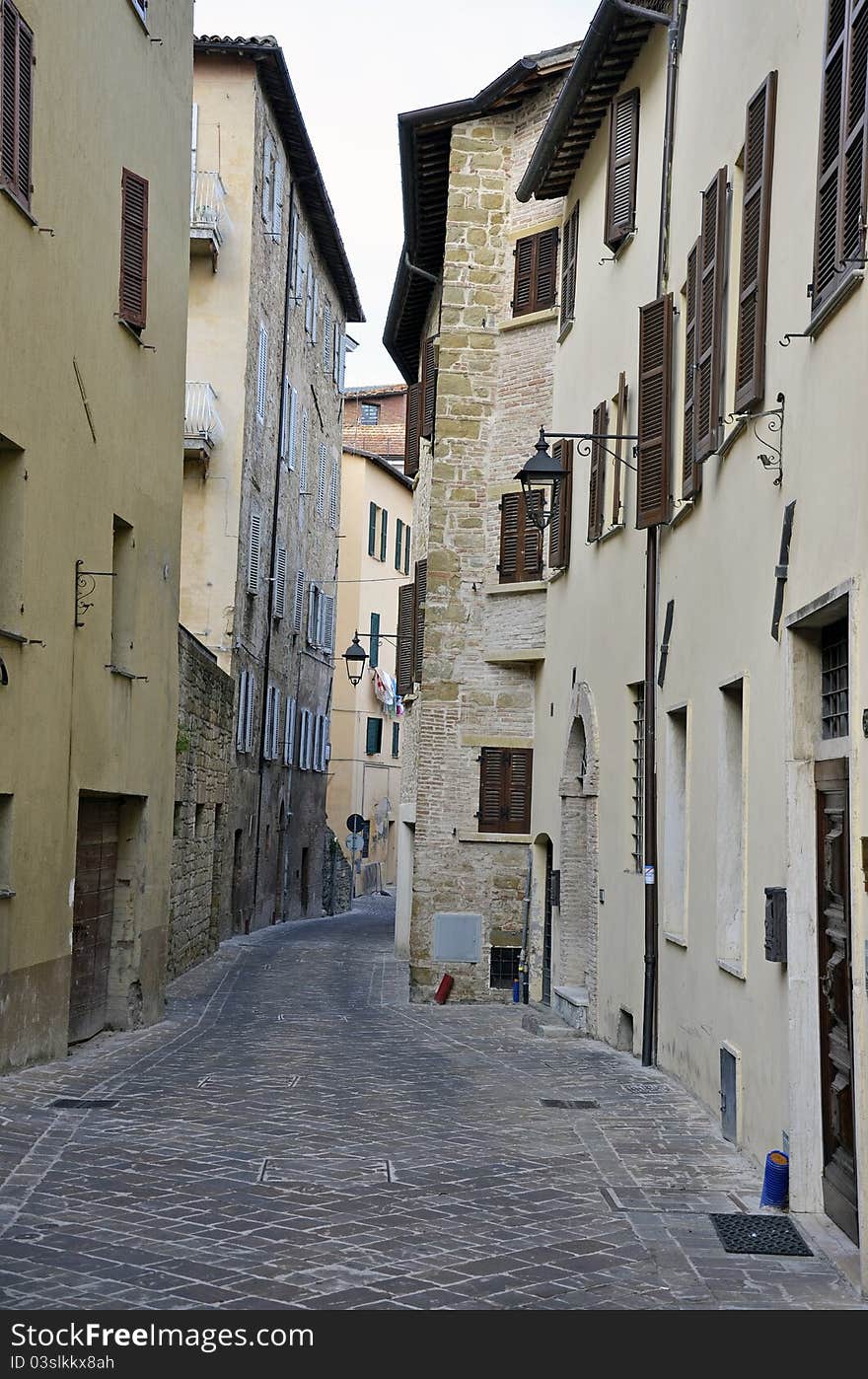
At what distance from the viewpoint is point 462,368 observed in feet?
73.7

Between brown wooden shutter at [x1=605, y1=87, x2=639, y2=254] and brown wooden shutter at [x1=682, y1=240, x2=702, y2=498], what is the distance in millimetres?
3643

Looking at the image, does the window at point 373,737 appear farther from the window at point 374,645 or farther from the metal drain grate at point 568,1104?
the metal drain grate at point 568,1104

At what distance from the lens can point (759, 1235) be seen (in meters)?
6.67

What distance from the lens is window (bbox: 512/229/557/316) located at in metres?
21.6

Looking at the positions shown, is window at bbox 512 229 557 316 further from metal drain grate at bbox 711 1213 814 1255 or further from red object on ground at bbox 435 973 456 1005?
metal drain grate at bbox 711 1213 814 1255

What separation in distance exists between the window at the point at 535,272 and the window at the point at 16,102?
37.8 feet

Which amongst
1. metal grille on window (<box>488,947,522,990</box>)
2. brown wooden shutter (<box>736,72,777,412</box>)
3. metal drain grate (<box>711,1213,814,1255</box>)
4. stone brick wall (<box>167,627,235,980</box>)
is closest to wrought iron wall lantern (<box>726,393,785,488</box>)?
brown wooden shutter (<box>736,72,777,412</box>)

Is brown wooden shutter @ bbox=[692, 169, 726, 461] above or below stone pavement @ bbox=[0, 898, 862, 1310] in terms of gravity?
above

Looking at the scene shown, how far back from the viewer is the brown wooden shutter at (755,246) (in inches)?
344

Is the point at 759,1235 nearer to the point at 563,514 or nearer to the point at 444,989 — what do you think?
the point at 563,514

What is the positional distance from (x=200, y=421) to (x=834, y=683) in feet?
68.3

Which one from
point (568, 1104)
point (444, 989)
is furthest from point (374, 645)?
point (568, 1104)

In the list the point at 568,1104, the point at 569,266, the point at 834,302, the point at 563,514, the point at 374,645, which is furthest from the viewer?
the point at 374,645

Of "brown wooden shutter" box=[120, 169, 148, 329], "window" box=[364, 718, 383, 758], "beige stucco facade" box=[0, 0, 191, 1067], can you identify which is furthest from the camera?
"window" box=[364, 718, 383, 758]
